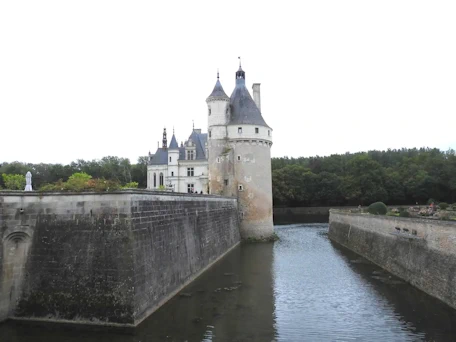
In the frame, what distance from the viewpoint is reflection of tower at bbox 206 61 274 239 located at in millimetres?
37969

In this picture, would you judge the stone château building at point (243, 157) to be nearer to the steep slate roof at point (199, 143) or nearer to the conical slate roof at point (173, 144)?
the steep slate roof at point (199, 143)

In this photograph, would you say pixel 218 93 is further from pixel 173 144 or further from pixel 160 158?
pixel 160 158

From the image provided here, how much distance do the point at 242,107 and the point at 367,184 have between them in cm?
4759

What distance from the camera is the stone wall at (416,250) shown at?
15.1 metres

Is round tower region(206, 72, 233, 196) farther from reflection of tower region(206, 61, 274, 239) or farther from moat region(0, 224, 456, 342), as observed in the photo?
moat region(0, 224, 456, 342)

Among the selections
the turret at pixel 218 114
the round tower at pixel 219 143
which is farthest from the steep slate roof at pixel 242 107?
the round tower at pixel 219 143

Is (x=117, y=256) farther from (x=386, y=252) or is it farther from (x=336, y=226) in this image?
(x=336, y=226)

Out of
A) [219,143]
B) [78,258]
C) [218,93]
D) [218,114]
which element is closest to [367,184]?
[219,143]

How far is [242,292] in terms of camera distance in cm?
1811

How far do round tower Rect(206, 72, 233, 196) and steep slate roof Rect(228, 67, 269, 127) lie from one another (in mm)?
1210

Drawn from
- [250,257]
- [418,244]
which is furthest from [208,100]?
[418,244]

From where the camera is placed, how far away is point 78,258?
44.5 feet

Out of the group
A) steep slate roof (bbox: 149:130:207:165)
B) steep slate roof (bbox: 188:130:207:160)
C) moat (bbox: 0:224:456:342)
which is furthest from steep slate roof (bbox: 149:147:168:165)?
moat (bbox: 0:224:456:342)

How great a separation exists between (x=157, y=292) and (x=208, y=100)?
26.7 meters
